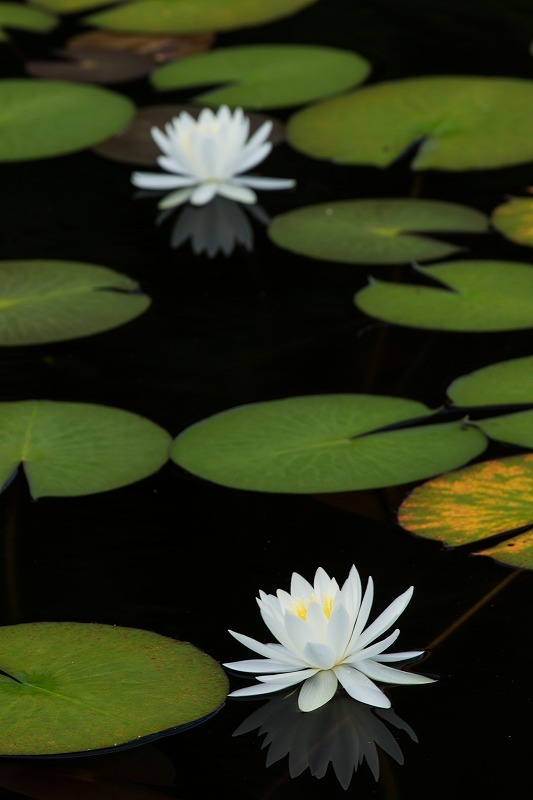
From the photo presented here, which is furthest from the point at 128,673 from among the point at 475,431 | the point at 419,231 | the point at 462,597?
the point at 419,231

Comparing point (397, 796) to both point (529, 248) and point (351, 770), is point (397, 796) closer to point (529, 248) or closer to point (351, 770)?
point (351, 770)

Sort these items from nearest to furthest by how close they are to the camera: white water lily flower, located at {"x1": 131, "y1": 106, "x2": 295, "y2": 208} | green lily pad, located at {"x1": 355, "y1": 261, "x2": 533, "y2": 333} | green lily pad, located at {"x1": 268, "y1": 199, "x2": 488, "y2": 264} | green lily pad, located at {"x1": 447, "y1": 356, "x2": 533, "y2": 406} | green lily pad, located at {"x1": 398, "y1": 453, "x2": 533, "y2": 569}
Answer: green lily pad, located at {"x1": 398, "y1": 453, "x2": 533, "y2": 569}, green lily pad, located at {"x1": 447, "y1": 356, "x2": 533, "y2": 406}, green lily pad, located at {"x1": 355, "y1": 261, "x2": 533, "y2": 333}, green lily pad, located at {"x1": 268, "y1": 199, "x2": 488, "y2": 264}, white water lily flower, located at {"x1": 131, "y1": 106, "x2": 295, "y2": 208}

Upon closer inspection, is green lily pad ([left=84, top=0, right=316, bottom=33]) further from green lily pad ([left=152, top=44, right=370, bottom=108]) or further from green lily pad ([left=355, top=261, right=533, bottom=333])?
green lily pad ([left=355, top=261, right=533, bottom=333])

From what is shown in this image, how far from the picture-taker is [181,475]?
196 centimetres

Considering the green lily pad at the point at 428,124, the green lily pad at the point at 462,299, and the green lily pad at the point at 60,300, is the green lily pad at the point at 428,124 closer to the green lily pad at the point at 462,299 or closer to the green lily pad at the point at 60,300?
the green lily pad at the point at 462,299

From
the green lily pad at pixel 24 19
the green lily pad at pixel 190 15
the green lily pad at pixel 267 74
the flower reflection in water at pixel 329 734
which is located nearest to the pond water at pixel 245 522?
the flower reflection in water at pixel 329 734

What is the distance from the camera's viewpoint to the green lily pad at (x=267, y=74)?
3.60 metres


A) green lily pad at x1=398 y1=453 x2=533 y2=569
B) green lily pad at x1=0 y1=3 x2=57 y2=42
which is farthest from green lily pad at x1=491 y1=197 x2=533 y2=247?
green lily pad at x1=0 y1=3 x2=57 y2=42

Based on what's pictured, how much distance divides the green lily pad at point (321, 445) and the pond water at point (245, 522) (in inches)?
1.2

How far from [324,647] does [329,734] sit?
0.32 ft

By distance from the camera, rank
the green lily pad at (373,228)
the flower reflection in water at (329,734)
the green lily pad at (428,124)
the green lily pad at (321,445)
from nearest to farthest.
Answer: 1. the flower reflection in water at (329,734)
2. the green lily pad at (321,445)
3. the green lily pad at (373,228)
4. the green lily pad at (428,124)

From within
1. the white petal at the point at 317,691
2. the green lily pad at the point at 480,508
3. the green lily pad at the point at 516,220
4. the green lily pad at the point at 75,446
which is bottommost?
the green lily pad at the point at 75,446

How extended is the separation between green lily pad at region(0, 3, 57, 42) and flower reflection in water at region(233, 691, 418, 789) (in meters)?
3.34

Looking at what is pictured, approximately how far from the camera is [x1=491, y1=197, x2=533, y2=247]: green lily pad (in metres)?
2.75
